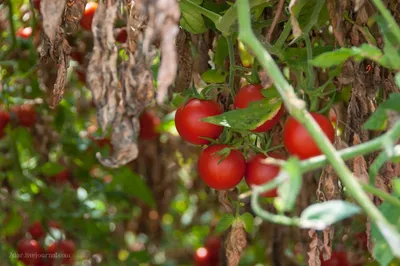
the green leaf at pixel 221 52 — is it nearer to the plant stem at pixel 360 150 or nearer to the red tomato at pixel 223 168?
the red tomato at pixel 223 168

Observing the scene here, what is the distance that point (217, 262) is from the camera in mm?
2406

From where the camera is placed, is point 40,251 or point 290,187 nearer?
point 290,187

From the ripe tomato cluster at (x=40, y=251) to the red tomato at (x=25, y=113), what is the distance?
30cm

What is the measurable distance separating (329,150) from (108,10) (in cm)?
31

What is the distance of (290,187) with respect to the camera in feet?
1.81

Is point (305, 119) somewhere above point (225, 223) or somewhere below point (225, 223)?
above

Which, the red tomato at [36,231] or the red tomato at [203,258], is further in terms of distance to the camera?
the red tomato at [203,258]

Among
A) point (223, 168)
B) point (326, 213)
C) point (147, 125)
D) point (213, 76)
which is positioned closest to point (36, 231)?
point (147, 125)

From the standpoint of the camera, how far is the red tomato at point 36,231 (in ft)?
7.32

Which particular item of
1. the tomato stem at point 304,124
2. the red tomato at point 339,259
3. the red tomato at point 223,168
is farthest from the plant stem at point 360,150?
the red tomato at point 339,259

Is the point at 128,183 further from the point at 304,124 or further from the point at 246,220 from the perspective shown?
the point at 304,124

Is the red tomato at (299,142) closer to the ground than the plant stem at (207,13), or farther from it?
closer to the ground

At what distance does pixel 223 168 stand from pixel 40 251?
4.09ft

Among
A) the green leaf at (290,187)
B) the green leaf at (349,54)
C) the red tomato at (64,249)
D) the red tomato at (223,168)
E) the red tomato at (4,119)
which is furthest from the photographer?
the red tomato at (64,249)
